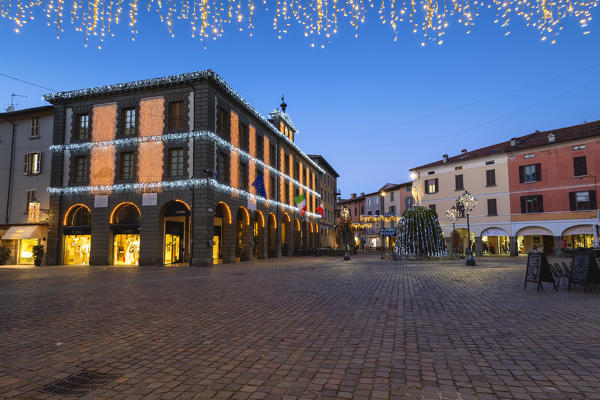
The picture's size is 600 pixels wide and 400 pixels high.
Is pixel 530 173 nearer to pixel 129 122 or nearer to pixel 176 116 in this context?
pixel 176 116

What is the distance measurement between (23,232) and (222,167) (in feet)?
47.2

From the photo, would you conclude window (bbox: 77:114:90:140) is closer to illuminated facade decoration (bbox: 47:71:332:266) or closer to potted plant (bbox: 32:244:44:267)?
illuminated facade decoration (bbox: 47:71:332:266)

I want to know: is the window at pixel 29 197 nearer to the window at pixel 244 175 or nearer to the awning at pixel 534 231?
the window at pixel 244 175

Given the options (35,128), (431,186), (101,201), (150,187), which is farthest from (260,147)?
(431,186)

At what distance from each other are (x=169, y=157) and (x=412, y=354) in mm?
20892

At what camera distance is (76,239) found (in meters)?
24.2

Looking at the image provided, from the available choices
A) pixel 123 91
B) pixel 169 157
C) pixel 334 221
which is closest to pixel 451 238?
pixel 334 221

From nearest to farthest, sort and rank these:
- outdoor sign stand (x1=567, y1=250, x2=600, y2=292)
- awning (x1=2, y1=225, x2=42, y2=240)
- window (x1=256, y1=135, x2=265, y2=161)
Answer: outdoor sign stand (x1=567, y1=250, x2=600, y2=292) → awning (x1=2, y1=225, x2=42, y2=240) → window (x1=256, y1=135, x2=265, y2=161)

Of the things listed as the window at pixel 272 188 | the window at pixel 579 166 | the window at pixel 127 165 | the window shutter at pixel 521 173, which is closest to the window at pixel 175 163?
the window at pixel 127 165

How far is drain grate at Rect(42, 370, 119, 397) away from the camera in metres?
3.43

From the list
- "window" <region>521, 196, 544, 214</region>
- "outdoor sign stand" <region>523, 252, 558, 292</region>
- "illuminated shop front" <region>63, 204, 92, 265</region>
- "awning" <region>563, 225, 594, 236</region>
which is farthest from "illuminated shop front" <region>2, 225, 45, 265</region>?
"awning" <region>563, 225, 594, 236</region>

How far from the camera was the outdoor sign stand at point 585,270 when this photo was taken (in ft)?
30.5

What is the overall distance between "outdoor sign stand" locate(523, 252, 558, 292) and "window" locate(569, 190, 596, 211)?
93.0 feet

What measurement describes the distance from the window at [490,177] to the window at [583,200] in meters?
7.08
